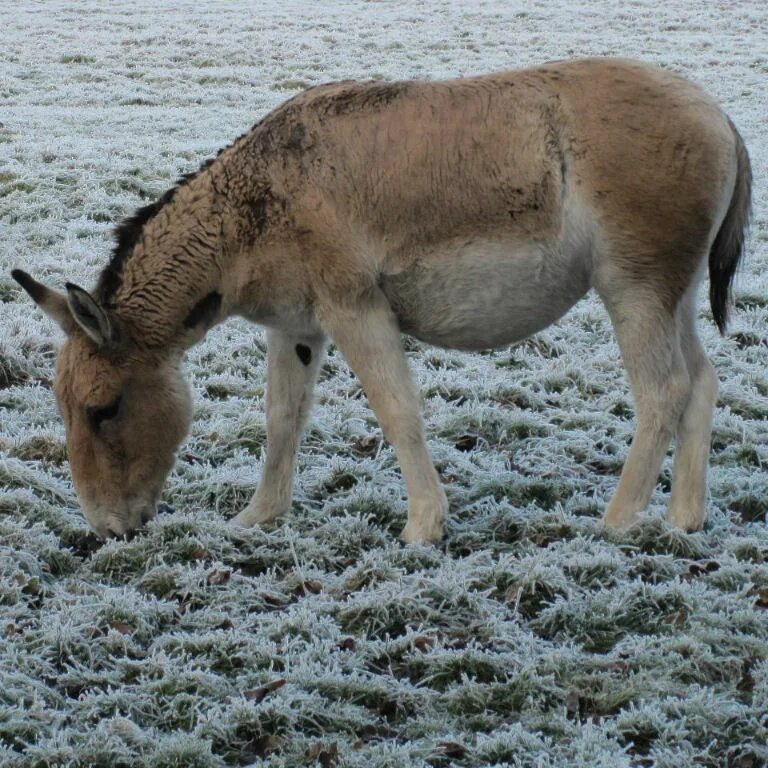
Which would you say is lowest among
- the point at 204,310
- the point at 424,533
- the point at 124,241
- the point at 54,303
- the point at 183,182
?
the point at 424,533

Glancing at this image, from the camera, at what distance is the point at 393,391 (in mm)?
6199

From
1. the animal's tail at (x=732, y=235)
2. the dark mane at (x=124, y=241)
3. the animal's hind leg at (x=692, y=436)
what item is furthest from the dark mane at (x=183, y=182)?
the animal's hind leg at (x=692, y=436)

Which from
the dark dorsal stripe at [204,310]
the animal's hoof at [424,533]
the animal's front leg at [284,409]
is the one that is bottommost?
the animal's hoof at [424,533]

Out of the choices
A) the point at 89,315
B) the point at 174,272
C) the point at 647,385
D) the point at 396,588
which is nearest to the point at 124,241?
the point at 174,272

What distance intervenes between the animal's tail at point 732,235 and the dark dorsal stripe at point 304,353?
227 centimetres

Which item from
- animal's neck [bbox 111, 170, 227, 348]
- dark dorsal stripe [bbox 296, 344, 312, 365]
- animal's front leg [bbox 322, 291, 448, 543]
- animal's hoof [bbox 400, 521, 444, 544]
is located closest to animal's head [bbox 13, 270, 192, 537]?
animal's neck [bbox 111, 170, 227, 348]

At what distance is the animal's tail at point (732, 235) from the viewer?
6.19 meters

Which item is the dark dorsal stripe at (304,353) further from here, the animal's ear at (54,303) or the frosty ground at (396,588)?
the animal's ear at (54,303)

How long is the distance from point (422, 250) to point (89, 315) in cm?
171

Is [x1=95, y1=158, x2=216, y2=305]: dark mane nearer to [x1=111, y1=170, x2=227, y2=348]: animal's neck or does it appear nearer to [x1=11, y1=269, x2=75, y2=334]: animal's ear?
[x1=111, y1=170, x2=227, y2=348]: animal's neck

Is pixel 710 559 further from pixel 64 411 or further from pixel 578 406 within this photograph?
pixel 64 411

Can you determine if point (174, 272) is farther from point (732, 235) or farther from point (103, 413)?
point (732, 235)

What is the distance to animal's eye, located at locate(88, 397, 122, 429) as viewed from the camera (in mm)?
6016

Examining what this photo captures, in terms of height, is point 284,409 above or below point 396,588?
above
